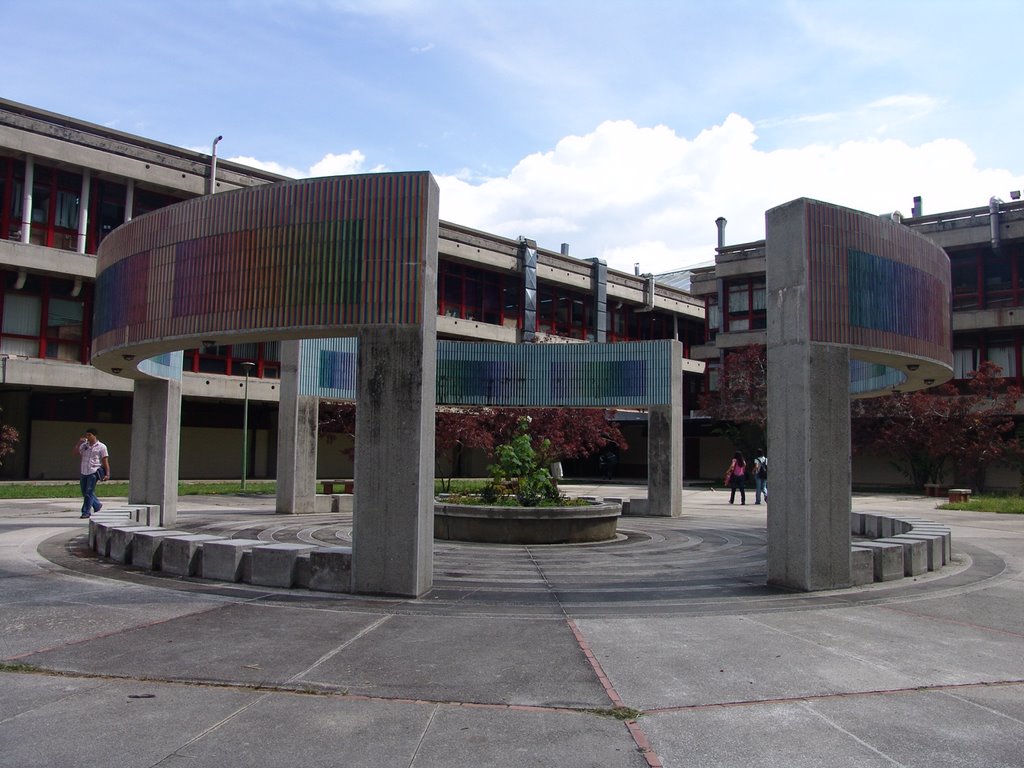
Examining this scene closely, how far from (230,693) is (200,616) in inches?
108

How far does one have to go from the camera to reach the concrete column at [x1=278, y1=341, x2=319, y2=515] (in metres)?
21.4

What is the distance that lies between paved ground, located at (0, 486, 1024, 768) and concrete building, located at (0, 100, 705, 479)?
1958 cm

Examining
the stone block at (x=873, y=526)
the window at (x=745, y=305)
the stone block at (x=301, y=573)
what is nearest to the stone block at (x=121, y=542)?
the stone block at (x=301, y=573)

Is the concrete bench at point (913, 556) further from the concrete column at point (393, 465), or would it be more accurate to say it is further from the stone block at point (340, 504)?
the stone block at point (340, 504)

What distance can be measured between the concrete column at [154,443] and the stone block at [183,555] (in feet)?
19.5

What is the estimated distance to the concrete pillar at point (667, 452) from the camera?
22.7 metres

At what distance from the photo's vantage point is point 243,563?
10.6 m

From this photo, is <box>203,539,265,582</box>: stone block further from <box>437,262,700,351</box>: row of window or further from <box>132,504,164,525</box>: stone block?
<box>437,262,700,351</box>: row of window

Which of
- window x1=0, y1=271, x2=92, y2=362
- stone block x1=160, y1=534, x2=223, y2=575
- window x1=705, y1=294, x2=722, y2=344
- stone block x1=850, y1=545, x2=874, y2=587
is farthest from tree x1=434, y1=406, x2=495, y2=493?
window x1=705, y1=294, x2=722, y2=344

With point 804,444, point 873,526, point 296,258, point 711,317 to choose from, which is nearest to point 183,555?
point 296,258

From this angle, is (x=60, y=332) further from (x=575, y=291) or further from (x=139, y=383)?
(x=575, y=291)

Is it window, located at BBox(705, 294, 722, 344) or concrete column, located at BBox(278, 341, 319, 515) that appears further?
window, located at BBox(705, 294, 722, 344)

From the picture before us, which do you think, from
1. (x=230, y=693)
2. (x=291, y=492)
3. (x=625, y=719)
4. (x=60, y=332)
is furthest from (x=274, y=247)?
(x=60, y=332)

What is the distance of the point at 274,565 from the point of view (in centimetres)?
1035
